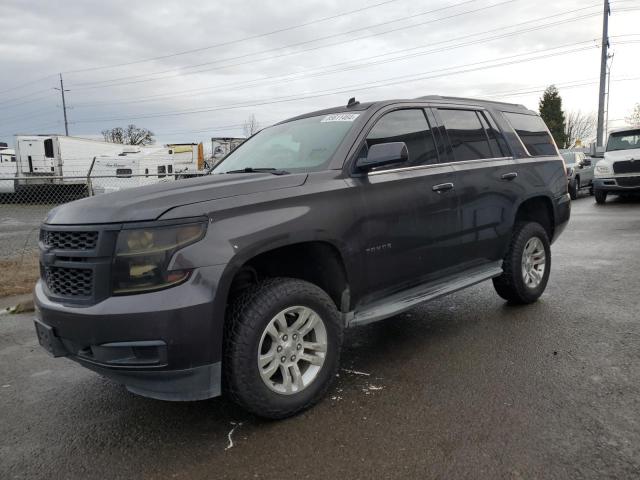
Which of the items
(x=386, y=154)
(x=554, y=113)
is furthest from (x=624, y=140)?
(x=554, y=113)

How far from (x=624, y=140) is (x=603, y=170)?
3.83 ft

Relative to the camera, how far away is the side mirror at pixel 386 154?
11.0 feet

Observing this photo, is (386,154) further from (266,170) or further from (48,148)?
(48,148)

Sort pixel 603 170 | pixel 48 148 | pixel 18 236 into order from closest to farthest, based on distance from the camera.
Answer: pixel 18 236, pixel 603 170, pixel 48 148

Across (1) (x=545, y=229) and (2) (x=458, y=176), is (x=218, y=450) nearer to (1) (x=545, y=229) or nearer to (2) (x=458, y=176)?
(2) (x=458, y=176)

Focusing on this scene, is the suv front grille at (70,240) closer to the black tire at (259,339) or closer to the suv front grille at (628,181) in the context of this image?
the black tire at (259,339)

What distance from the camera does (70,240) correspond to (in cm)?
285

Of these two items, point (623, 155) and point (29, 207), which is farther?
point (29, 207)

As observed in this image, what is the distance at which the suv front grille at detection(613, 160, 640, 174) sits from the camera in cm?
1453

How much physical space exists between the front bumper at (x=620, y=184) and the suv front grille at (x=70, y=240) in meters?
15.6

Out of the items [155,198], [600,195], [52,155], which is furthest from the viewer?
[52,155]

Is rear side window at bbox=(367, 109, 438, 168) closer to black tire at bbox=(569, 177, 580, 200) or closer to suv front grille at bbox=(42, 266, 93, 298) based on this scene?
suv front grille at bbox=(42, 266, 93, 298)

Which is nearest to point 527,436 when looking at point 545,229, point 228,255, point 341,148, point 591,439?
point 591,439

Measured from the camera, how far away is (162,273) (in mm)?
2619
